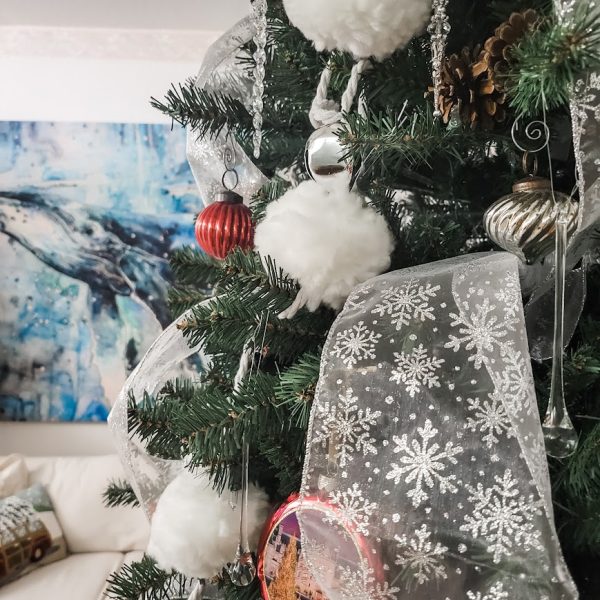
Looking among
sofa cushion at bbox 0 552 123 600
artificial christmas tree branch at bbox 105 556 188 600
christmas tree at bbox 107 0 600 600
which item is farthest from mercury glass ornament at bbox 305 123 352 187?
sofa cushion at bbox 0 552 123 600

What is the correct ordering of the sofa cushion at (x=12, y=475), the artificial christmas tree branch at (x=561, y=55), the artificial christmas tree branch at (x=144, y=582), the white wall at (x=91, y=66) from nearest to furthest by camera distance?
the artificial christmas tree branch at (x=561, y=55), the artificial christmas tree branch at (x=144, y=582), the sofa cushion at (x=12, y=475), the white wall at (x=91, y=66)

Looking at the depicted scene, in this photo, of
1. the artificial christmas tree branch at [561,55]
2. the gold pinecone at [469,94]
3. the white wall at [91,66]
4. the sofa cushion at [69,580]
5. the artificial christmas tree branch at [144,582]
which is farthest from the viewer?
the white wall at [91,66]

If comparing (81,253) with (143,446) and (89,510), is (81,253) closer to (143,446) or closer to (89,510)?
(89,510)

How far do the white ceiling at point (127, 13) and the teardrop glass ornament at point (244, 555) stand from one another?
1.66m

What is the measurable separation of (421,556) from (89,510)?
1.72m

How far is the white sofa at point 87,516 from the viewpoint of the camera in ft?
5.41

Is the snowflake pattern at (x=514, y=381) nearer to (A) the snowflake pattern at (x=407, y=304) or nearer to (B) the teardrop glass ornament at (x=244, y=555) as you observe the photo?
(A) the snowflake pattern at (x=407, y=304)

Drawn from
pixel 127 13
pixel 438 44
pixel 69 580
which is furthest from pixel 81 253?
pixel 438 44

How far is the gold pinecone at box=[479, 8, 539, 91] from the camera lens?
0.31 meters

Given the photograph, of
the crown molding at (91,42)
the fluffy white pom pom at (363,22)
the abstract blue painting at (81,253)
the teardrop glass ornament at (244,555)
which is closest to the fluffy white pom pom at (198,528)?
the teardrop glass ornament at (244,555)

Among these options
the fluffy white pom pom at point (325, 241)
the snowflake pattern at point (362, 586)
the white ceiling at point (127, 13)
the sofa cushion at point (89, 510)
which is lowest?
the sofa cushion at point (89, 510)

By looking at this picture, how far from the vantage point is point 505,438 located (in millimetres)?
266

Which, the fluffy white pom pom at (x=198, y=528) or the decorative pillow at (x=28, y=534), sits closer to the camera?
the fluffy white pom pom at (x=198, y=528)

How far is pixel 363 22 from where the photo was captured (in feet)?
1.15
